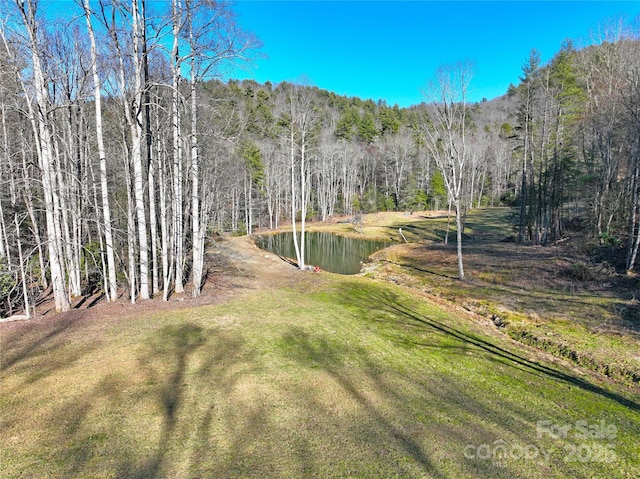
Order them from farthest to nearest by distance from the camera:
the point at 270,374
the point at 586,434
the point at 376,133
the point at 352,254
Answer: the point at 376,133
the point at 352,254
the point at 270,374
the point at 586,434

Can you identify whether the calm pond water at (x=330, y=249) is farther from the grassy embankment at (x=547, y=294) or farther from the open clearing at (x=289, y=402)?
the open clearing at (x=289, y=402)

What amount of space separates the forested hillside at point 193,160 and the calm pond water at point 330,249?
5.62m

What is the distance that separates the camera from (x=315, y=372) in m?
6.34

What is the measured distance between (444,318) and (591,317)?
15.7ft

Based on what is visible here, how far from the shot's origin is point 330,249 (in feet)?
102

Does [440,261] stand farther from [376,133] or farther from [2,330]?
[376,133]

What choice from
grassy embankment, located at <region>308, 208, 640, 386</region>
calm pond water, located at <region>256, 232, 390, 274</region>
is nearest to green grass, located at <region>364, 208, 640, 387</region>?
grassy embankment, located at <region>308, 208, 640, 386</region>

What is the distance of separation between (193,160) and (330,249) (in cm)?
2145

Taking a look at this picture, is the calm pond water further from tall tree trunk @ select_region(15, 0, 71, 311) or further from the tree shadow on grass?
tall tree trunk @ select_region(15, 0, 71, 311)

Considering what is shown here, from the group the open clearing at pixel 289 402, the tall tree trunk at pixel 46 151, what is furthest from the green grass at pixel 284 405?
the tall tree trunk at pixel 46 151

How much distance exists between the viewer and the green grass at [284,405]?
13.0 ft

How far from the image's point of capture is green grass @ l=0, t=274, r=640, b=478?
13.0 feet

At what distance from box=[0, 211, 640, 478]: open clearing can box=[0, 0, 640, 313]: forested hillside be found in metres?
3.22

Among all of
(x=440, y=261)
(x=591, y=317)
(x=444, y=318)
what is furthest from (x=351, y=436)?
(x=440, y=261)
